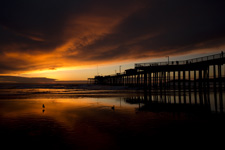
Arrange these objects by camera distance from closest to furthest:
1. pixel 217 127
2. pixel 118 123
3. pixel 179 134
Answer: pixel 179 134, pixel 217 127, pixel 118 123

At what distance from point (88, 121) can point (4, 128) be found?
533 centimetres

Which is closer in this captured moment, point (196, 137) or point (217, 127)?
point (196, 137)

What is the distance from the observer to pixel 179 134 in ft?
30.5

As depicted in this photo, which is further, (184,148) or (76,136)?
(76,136)

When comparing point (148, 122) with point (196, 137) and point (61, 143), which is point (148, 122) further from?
point (61, 143)

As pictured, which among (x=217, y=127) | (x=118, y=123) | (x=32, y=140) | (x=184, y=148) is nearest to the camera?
(x=184, y=148)

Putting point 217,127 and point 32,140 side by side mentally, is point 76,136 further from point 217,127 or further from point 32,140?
point 217,127

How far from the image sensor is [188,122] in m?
11.8

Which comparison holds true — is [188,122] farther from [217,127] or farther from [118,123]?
[118,123]

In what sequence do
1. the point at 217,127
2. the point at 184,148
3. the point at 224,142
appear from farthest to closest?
the point at 217,127
the point at 224,142
the point at 184,148

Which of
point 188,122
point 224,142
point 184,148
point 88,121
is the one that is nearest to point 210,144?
point 224,142

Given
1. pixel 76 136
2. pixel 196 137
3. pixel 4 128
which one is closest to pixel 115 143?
pixel 76 136

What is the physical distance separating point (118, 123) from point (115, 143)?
3.59 m

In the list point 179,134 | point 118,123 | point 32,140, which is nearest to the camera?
point 32,140
